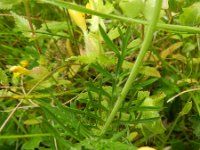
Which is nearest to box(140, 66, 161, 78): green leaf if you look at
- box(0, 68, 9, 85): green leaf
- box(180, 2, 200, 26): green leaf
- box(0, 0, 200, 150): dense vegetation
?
box(0, 0, 200, 150): dense vegetation

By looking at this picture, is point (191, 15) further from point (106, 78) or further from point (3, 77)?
point (3, 77)

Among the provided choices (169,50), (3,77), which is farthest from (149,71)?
(3,77)

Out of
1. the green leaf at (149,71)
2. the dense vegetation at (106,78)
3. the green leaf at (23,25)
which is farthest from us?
the green leaf at (23,25)

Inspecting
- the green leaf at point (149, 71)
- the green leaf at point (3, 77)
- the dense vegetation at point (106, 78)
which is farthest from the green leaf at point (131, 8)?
the green leaf at point (3, 77)

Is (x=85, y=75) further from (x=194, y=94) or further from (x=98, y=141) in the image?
(x=98, y=141)

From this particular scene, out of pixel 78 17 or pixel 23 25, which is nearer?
pixel 78 17

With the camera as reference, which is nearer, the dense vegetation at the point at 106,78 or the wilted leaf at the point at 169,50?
the dense vegetation at the point at 106,78

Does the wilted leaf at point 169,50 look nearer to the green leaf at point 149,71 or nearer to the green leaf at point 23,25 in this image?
the green leaf at point 149,71

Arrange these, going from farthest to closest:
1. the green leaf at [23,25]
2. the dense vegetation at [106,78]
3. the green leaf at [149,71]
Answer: the green leaf at [23,25], the green leaf at [149,71], the dense vegetation at [106,78]

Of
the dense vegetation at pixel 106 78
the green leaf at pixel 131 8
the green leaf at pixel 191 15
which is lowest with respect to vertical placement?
the dense vegetation at pixel 106 78
